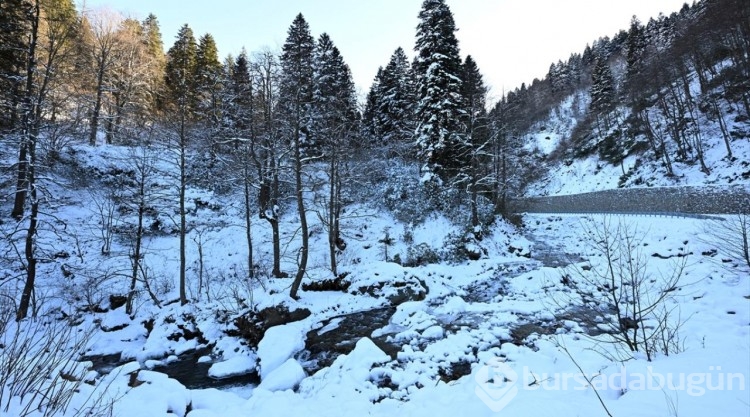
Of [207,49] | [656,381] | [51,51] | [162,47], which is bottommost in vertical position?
[656,381]

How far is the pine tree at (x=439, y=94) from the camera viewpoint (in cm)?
1983

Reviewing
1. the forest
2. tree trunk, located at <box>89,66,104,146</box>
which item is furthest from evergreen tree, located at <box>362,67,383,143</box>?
tree trunk, located at <box>89,66,104,146</box>

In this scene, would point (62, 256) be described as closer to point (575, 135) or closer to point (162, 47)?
point (162, 47)

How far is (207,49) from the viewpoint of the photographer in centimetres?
3372

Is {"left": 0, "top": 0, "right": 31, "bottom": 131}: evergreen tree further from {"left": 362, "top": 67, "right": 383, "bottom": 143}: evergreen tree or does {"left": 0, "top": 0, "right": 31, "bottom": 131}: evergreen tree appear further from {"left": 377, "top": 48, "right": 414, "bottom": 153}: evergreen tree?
{"left": 362, "top": 67, "right": 383, "bottom": 143}: evergreen tree

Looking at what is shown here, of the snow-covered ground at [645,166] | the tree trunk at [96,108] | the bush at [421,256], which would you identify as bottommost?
the bush at [421,256]

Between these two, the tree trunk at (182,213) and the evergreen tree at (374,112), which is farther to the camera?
the evergreen tree at (374,112)

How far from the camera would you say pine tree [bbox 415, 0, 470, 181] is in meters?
19.8

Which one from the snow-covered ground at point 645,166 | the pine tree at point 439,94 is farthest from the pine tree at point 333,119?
the snow-covered ground at point 645,166

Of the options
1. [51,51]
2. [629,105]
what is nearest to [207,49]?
[51,51]

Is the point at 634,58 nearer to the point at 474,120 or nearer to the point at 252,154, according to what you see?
the point at 474,120

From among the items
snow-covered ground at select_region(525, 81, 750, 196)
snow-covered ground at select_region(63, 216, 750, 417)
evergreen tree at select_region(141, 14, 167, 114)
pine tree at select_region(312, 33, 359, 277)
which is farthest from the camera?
evergreen tree at select_region(141, 14, 167, 114)

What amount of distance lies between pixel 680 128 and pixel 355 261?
33368 millimetres

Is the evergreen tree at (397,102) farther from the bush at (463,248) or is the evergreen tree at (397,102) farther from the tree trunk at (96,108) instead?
the tree trunk at (96,108)
